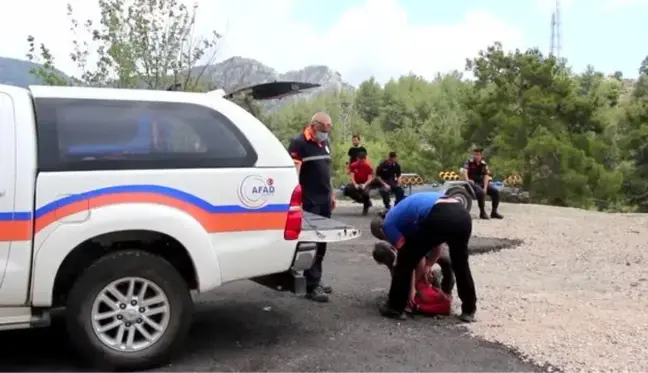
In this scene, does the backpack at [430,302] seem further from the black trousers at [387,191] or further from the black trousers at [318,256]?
the black trousers at [387,191]

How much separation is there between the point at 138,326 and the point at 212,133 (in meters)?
1.38

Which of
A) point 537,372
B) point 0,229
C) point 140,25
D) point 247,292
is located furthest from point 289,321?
point 140,25

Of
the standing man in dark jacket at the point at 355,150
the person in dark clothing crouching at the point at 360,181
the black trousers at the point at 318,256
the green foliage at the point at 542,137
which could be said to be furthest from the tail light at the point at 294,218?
the green foliage at the point at 542,137

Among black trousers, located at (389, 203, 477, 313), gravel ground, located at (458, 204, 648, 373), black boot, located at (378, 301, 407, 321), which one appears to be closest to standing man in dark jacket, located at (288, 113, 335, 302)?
black boot, located at (378, 301, 407, 321)

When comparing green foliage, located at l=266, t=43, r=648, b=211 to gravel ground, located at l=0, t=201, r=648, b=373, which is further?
green foliage, located at l=266, t=43, r=648, b=211

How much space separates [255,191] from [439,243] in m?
1.85

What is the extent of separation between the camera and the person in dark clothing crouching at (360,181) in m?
15.1

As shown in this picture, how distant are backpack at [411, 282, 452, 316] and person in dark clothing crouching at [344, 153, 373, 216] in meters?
8.43

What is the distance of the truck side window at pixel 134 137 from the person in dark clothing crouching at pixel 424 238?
5.55ft

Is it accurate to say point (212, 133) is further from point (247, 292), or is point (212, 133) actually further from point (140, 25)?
point (140, 25)

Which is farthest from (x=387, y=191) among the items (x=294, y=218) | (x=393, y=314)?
(x=294, y=218)

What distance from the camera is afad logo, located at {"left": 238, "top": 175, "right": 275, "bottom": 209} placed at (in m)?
5.25

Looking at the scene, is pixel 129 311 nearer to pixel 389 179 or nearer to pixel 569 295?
pixel 569 295

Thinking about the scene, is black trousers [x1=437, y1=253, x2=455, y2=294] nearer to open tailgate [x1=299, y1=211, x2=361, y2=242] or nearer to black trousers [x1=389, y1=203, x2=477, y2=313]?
black trousers [x1=389, y1=203, x2=477, y2=313]
